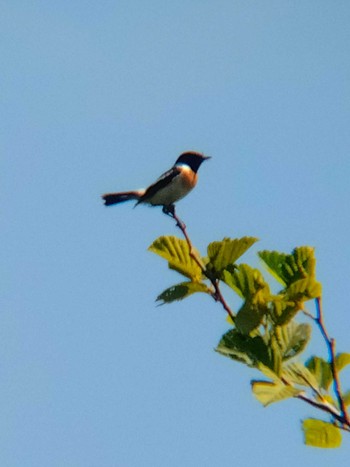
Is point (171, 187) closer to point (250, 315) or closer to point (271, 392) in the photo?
point (250, 315)

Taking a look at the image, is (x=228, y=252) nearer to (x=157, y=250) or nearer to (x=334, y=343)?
(x=157, y=250)

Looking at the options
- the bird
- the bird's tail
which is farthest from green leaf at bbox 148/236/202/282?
the bird's tail

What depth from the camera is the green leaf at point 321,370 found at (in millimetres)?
2527

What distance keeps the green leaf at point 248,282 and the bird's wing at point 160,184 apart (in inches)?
259

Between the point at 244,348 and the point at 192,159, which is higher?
the point at 192,159

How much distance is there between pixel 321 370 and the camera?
2.56m

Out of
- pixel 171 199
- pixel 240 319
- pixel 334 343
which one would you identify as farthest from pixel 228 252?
pixel 171 199

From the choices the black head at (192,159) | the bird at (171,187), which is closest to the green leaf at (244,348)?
the bird at (171,187)

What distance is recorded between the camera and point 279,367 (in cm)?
242

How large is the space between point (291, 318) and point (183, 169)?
742 centimetres

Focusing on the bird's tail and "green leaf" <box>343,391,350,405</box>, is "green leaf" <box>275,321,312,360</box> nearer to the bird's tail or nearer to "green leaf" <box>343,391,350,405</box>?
"green leaf" <box>343,391,350,405</box>

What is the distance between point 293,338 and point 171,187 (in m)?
6.80

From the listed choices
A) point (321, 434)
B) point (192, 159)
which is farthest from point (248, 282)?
point (192, 159)

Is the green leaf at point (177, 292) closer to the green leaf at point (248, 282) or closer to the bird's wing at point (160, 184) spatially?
the green leaf at point (248, 282)
